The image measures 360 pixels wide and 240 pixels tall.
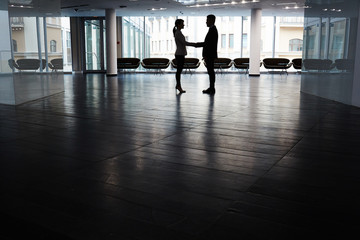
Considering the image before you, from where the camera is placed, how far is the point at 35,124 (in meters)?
3.95

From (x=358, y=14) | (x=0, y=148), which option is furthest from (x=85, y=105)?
(x=358, y=14)

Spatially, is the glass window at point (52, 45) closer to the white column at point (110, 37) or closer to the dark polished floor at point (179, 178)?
the dark polished floor at point (179, 178)

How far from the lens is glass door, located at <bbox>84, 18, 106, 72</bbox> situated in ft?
61.0

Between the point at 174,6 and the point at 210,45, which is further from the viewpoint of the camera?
the point at 174,6

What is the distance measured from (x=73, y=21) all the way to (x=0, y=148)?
1788 centimetres

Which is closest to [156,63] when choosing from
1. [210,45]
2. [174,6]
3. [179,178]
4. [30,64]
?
[174,6]

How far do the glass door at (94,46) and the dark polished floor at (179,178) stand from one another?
49.6 ft

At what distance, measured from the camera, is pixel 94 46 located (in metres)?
18.8

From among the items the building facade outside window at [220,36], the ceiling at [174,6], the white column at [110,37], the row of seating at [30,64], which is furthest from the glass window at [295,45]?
the row of seating at [30,64]

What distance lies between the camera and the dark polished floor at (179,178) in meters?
1.56

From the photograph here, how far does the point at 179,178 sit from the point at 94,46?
1781 cm

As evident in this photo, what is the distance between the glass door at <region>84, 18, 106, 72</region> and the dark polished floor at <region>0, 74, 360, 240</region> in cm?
1512

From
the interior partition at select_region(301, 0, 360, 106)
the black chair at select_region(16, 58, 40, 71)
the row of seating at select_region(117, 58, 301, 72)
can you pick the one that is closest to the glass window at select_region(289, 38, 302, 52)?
the row of seating at select_region(117, 58, 301, 72)

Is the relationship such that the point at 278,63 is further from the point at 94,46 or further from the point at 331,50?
the point at 331,50
